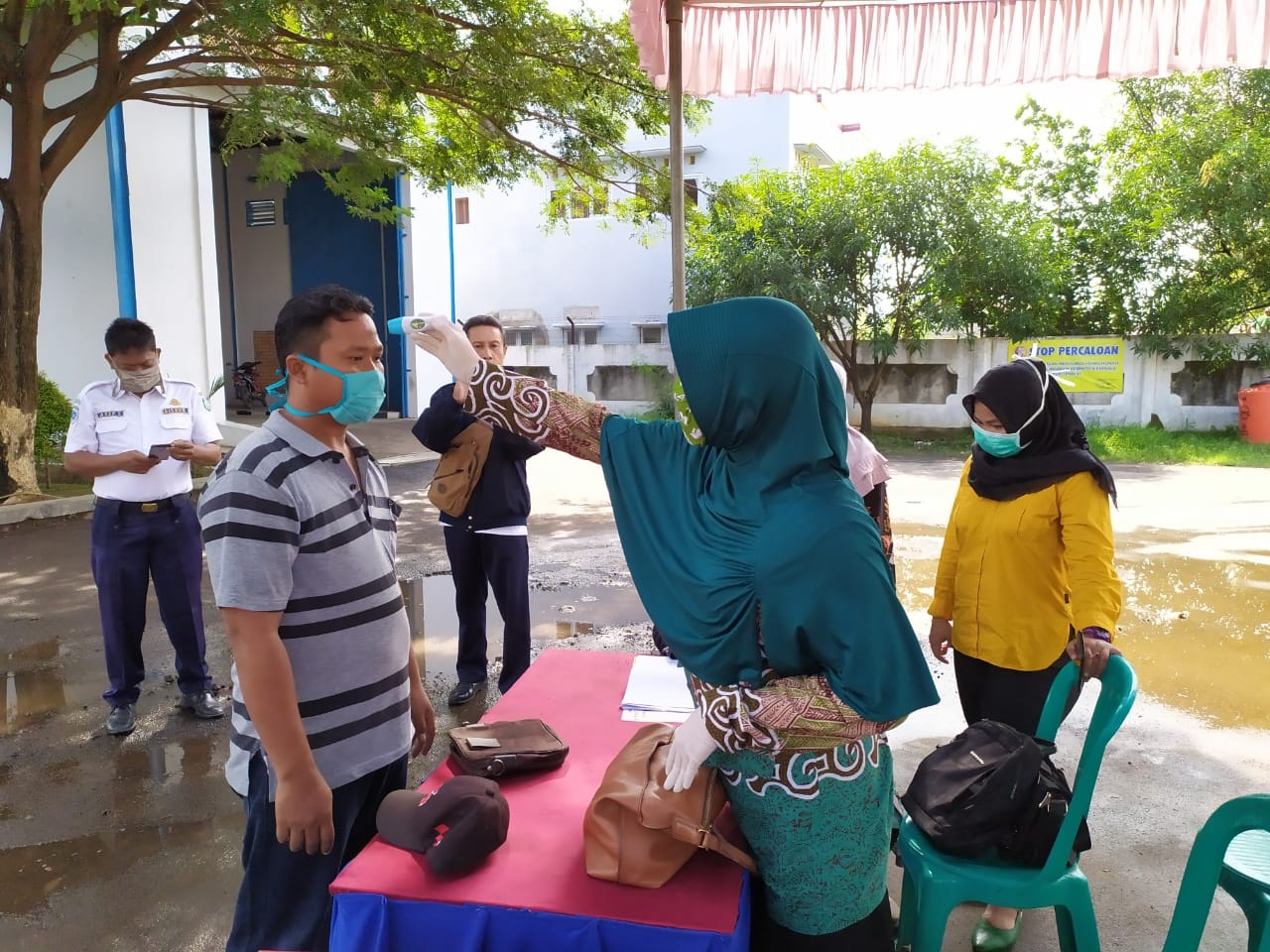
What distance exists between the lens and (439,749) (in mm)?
3674

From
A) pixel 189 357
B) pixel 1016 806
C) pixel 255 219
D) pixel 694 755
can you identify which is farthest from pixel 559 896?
pixel 255 219

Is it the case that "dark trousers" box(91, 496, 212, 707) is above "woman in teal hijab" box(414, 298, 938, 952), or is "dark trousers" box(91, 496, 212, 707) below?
below

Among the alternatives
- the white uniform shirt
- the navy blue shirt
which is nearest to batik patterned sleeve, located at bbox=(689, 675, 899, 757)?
the navy blue shirt

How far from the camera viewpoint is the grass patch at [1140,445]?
11695mm

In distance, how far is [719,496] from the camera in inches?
59.5

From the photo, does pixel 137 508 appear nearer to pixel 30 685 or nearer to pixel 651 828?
pixel 30 685

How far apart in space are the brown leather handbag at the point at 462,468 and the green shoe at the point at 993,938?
8.07 ft

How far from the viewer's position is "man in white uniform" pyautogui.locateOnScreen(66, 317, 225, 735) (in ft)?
12.3

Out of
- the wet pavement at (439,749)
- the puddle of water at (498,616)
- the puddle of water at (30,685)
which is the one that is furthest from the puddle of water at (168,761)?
the puddle of water at (498,616)

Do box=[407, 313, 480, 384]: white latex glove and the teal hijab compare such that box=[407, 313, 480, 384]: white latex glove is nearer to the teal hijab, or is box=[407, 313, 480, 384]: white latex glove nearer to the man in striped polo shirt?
the man in striped polo shirt

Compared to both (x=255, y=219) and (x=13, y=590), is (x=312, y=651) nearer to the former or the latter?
(x=13, y=590)

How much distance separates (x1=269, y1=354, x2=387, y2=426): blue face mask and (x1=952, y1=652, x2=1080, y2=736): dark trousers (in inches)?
73.1

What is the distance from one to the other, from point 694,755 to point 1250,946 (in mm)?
1431

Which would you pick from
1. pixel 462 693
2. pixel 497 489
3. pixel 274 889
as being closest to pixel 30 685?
pixel 462 693
